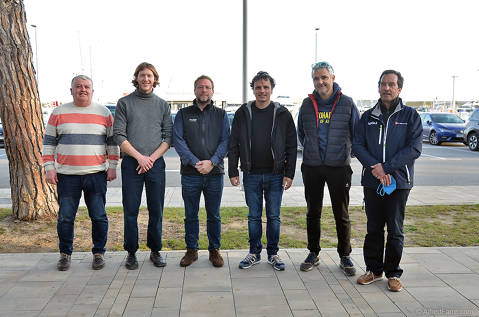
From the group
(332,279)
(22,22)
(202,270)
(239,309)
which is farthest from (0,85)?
(332,279)

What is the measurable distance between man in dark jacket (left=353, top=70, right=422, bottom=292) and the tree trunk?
4327 millimetres

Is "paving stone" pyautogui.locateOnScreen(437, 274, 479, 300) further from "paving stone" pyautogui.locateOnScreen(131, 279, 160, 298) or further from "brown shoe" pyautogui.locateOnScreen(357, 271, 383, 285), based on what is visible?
"paving stone" pyautogui.locateOnScreen(131, 279, 160, 298)

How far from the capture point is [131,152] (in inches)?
159

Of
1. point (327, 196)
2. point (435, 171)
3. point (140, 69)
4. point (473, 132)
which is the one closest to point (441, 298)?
point (140, 69)

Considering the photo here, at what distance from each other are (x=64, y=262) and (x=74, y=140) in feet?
4.02

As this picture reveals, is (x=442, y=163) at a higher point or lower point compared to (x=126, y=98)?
lower

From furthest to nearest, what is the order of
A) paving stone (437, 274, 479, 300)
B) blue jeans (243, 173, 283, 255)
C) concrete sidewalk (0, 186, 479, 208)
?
1. concrete sidewalk (0, 186, 479, 208)
2. blue jeans (243, 173, 283, 255)
3. paving stone (437, 274, 479, 300)

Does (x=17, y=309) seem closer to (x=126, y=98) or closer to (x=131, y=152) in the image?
(x=131, y=152)

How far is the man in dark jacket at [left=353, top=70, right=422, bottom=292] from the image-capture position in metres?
3.69

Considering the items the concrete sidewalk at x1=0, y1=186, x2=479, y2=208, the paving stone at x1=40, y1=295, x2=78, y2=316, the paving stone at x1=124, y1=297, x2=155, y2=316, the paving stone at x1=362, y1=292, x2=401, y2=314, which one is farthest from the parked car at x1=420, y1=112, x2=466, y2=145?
the paving stone at x1=40, y1=295, x2=78, y2=316

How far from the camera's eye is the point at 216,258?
431 cm

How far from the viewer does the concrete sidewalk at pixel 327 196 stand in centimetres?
732

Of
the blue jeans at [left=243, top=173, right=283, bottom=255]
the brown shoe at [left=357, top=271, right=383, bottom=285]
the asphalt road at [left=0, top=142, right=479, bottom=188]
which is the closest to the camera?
the brown shoe at [left=357, top=271, right=383, bottom=285]

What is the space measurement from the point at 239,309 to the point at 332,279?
3.53 feet
